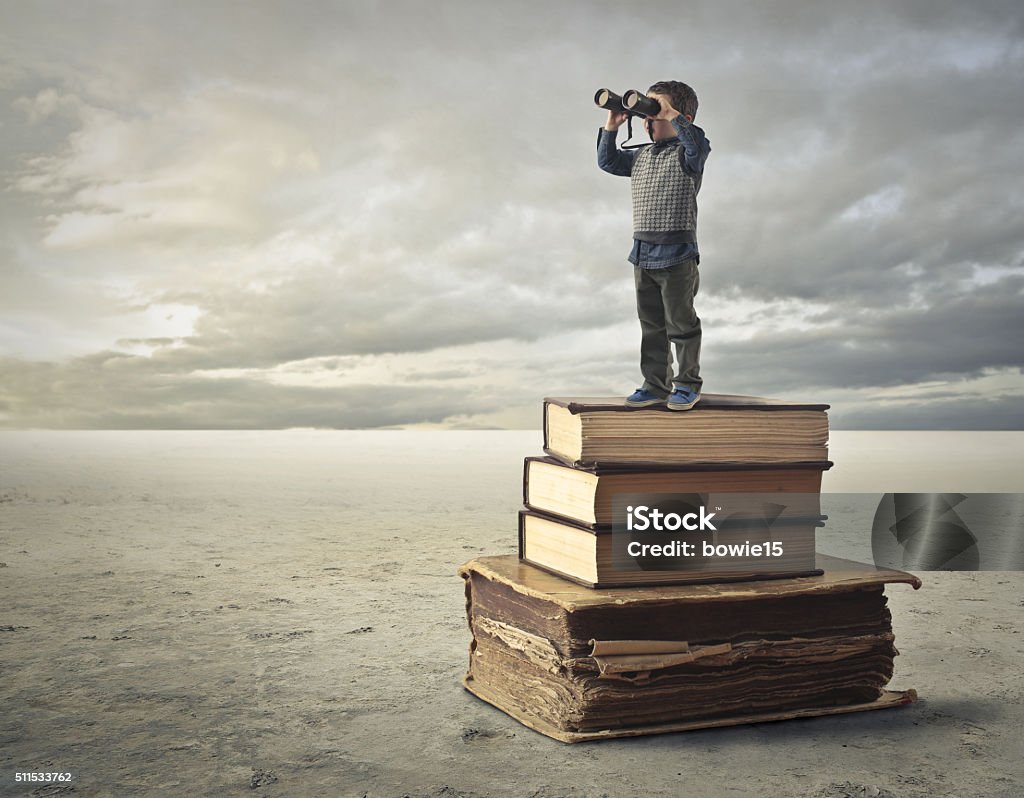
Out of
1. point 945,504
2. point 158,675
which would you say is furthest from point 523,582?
point 945,504

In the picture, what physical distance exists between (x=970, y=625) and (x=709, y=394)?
3.07 m

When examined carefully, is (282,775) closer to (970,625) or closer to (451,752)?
(451,752)

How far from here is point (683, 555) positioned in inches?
161

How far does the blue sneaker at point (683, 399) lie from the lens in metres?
4.08

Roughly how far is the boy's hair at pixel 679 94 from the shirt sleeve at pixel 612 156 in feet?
1.03

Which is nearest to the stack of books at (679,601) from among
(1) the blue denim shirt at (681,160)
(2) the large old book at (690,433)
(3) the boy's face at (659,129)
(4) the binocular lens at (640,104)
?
(2) the large old book at (690,433)

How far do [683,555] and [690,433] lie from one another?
0.54 meters

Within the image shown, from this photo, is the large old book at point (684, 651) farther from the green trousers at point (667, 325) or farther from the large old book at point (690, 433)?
the green trousers at point (667, 325)

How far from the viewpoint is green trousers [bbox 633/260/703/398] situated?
4266 millimetres

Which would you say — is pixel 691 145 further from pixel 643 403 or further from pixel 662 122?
pixel 643 403

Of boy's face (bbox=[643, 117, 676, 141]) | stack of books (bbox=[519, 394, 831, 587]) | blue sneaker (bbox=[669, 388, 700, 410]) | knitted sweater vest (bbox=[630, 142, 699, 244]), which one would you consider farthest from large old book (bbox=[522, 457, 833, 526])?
boy's face (bbox=[643, 117, 676, 141])

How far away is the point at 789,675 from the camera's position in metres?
4.26

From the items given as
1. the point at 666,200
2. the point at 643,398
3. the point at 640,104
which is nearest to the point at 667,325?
the point at 643,398

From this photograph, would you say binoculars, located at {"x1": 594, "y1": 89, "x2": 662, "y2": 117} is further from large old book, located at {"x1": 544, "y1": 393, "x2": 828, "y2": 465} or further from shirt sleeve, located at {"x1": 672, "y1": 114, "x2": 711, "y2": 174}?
large old book, located at {"x1": 544, "y1": 393, "x2": 828, "y2": 465}
